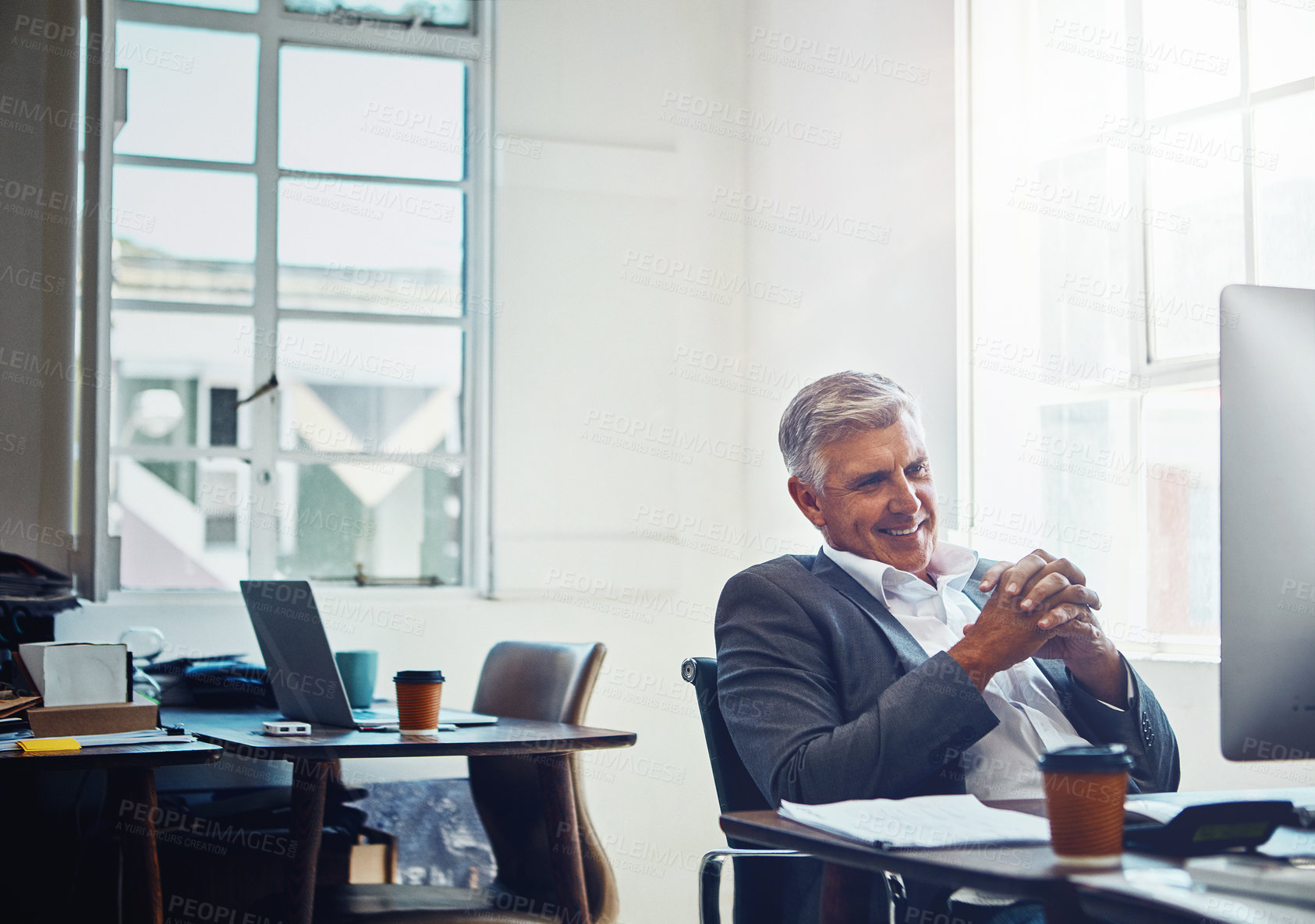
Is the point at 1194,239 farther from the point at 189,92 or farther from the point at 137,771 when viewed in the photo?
the point at 189,92

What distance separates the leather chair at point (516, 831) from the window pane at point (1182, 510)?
131cm

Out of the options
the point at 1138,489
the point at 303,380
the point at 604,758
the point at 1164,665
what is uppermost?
the point at 303,380

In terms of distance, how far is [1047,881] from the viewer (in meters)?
0.91

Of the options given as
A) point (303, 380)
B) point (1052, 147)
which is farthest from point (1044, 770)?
point (303, 380)

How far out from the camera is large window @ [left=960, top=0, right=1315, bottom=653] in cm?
260

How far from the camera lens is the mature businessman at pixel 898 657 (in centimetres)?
145

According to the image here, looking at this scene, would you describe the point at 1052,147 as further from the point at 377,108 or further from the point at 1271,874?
the point at 1271,874

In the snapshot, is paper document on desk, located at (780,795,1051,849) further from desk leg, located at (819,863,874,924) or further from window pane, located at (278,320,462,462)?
window pane, located at (278,320,462,462)

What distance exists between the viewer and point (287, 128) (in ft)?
12.1

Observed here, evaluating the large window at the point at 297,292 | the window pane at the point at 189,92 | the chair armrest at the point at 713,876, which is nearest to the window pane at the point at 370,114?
the large window at the point at 297,292

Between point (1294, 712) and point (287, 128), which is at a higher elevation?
point (287, 128)

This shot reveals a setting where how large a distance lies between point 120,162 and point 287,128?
0.49 meters

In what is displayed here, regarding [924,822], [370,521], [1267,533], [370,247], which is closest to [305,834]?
[924,822]

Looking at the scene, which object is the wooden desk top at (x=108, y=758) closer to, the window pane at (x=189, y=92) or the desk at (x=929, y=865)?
the desk at (x=929, y=865)
